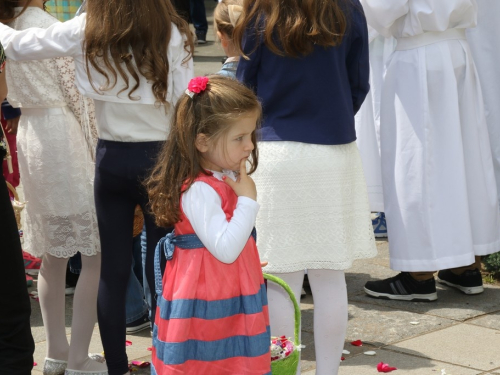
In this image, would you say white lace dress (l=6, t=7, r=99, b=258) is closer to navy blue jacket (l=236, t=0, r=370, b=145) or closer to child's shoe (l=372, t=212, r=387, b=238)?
navy blue jacket (l=236, t=0, r=370, b=145)

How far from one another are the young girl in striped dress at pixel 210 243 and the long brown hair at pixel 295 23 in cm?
50

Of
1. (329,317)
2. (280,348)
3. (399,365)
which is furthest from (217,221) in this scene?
(399,365)

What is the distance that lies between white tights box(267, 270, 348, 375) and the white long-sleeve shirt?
0.81m

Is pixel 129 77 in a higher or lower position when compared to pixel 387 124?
higher

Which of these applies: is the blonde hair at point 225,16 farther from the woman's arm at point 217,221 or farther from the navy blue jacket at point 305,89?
the woman's arm at point 217,221

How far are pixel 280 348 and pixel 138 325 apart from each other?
6.32 ft

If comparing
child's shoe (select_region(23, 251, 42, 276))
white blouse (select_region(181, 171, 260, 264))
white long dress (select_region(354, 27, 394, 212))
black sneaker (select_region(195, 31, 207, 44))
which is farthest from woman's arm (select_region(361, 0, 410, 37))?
black sneaker (select_region(195, 31, 207, 44))

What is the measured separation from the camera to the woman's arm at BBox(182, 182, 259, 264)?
2.75 metres

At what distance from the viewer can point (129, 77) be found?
11.6 ft

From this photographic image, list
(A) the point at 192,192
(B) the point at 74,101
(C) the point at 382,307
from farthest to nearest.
Result: 1. (C) the point at 382,307
2. (B) the point at 74,101
3. (A) the point at 192,192

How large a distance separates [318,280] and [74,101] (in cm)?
138

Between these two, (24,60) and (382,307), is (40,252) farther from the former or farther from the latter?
(382,307)

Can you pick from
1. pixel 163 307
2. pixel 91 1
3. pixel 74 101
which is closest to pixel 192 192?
pixel 163 307

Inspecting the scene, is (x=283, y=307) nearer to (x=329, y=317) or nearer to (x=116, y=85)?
(x=329, y=317)
